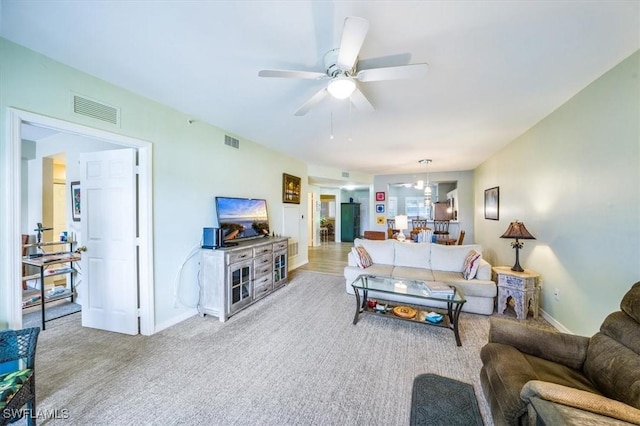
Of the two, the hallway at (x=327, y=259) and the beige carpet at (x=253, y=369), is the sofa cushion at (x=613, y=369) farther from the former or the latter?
the hallway at (x=327, y=259)

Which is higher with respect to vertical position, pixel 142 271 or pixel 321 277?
pixel 142 271

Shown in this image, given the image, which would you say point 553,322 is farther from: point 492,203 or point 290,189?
point 290,189

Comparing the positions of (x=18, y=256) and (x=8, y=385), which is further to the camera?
(x=18, y=256)

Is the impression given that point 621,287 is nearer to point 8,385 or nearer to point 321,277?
point 321,277

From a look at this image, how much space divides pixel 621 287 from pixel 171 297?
4.54 meters

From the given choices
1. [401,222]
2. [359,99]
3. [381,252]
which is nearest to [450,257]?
[381,252]

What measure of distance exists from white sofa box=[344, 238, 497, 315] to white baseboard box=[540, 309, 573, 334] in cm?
59

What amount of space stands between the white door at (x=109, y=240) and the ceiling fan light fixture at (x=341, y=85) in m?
2.37

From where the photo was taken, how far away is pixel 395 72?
1659 millimetres

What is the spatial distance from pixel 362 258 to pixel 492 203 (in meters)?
3.36

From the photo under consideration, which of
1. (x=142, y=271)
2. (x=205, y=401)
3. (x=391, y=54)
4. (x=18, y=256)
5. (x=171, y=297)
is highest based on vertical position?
(x=391, y=54)

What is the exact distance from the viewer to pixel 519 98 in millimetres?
2605

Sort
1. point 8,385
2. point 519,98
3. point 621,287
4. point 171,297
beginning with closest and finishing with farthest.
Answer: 1. point 8,385
2. point 621,287
3. point 519,98
4. point 171,297

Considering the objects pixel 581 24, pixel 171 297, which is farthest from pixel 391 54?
pixel 171 297
